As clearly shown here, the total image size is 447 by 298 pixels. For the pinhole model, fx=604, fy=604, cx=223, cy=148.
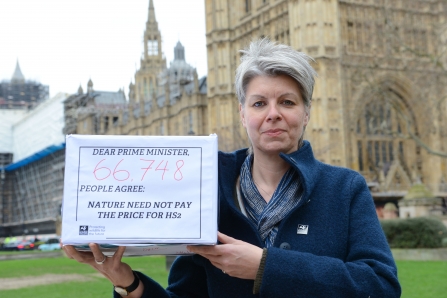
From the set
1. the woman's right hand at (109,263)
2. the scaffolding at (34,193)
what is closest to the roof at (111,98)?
the scaffolding at (34,193)

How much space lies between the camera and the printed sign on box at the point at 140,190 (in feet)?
6.33

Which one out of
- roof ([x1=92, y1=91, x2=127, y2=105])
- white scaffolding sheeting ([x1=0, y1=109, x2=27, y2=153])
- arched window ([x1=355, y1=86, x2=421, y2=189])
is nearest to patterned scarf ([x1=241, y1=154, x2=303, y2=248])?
arched window ([x1=355, y1=86, x2=421, y2=189])

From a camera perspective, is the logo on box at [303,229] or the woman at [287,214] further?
the logo on box at [303,229]

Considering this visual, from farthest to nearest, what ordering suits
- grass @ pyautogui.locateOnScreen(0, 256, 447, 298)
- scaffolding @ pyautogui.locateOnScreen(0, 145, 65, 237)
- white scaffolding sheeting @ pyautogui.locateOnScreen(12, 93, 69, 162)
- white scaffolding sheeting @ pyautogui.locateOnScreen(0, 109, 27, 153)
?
white scaffolding sheeting @ pyautogui.locateOnScreen(0, 109, 27, 153), white scaffolding sheeting @ pyautogui.locateOnScreen(12, 93, 69, 162), scaffolding @ pyautogui.locateOnScreen(0, 145, 65, 237), grass @ pyautogui.locateOnScreen(0, 256, 447, 298)

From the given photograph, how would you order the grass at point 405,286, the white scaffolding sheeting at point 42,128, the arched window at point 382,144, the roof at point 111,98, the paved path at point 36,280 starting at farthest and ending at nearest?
1. the roof at point 111,98
2. the white scaffolding sheeting at point 42,128
3. the arched window at point 382,144
4. the paved path at point 36,280
5. the grass at point 405,286

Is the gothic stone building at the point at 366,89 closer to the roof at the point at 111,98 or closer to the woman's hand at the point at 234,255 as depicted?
the woman's hand at the point at 234,255

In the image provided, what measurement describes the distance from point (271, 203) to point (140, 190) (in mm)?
506

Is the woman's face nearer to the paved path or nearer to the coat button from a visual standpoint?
the coat button

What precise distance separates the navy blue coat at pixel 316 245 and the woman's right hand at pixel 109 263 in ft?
0.38

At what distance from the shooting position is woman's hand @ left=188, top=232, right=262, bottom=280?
1924 millimetres

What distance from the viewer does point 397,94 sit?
40.0 metres

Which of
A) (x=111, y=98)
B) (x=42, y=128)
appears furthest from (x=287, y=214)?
(x=111, y=98)

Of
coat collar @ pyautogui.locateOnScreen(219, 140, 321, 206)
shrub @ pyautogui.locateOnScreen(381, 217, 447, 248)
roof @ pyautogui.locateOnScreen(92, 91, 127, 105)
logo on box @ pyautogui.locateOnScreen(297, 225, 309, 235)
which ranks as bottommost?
shrub @ pyautogui.locateOnScreen(381, 217, 447, 248)

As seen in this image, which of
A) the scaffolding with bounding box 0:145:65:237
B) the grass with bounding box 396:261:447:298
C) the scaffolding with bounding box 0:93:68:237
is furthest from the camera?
the scaffolding with bounding box 0:93:68:237
